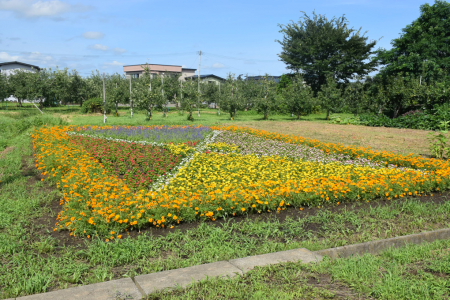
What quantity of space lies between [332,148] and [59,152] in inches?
303

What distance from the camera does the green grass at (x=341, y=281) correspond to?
9.58ft

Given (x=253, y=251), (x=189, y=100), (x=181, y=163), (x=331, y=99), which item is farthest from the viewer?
(x=331, y=99)

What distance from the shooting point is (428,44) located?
2845 cm

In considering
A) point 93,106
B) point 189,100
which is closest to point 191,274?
point 189,100

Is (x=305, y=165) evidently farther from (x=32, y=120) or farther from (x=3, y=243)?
(x=32, y=120)

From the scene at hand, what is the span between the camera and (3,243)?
13.3 ft

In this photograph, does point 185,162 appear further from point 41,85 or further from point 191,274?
point 41,85

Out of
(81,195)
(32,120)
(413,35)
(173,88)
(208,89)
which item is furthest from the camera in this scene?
(208,89)

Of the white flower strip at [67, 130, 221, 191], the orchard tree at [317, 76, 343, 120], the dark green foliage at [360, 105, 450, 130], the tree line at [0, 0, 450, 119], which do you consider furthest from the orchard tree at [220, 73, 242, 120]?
the white flower strip at [67, 130, 221, 191]

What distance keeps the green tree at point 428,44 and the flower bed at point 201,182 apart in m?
23.0

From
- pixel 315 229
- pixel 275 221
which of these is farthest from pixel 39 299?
pixel 315 229

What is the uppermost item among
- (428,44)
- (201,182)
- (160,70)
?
(160,70)

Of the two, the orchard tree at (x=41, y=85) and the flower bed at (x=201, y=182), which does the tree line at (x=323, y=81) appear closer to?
the orchard tree at (x=41, y=85)

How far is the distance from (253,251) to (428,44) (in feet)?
103
